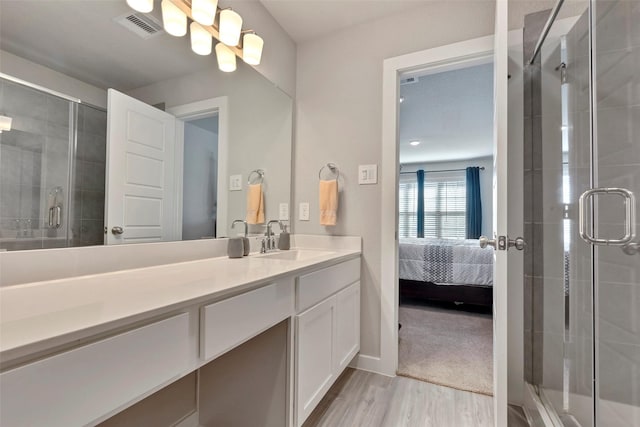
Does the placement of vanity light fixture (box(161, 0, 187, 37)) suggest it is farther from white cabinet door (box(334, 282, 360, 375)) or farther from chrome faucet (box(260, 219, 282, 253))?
white cabinet door (box(334, 282, 360, 375))

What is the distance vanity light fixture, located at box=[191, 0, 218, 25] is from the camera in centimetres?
137

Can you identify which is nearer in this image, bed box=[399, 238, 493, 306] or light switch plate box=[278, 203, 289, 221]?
light switch plate box=[278, 203, 289, 221]

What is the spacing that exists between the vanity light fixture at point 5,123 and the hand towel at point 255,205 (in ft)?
3.63

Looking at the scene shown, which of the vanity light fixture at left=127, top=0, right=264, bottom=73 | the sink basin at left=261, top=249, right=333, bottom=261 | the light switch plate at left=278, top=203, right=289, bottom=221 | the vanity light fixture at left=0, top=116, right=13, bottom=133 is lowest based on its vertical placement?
the sink basin at left=261, top=249, right=333, bottom=261

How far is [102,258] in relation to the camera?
3.38 ft

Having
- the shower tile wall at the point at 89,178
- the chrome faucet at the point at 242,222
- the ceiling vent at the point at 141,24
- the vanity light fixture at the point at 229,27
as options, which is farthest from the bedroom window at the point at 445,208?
the shower tile wall at the point at 89,178

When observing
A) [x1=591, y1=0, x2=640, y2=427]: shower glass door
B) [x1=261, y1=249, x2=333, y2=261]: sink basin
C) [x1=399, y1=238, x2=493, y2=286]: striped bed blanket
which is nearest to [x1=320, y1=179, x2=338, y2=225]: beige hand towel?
[x1=261, y1=249, x2=333, y2=261]: sink basin

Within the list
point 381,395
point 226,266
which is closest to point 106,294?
point 226,266

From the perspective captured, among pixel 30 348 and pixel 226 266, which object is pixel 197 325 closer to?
pixel 30 348

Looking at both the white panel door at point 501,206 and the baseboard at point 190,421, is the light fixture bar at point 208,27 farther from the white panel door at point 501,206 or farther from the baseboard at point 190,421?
the baseboard at point 190,421

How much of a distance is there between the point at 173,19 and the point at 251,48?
0.50m

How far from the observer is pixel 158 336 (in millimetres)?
649

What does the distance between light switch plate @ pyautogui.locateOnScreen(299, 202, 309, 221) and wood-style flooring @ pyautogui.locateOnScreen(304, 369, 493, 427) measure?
109 cm

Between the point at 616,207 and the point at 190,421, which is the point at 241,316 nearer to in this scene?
the point at 190,421
